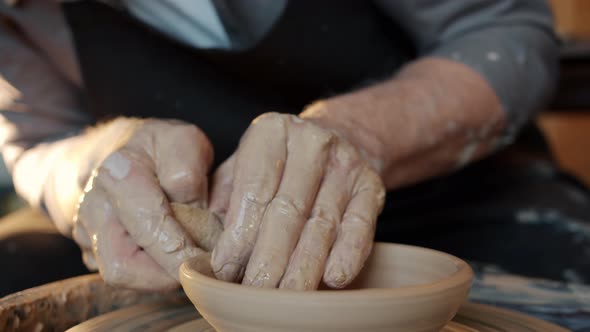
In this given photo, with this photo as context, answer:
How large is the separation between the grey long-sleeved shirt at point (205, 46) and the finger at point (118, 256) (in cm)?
43

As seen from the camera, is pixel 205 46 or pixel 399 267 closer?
pixel 399 267

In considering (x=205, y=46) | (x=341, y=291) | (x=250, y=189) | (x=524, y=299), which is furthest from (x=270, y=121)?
(x=205, y=46)

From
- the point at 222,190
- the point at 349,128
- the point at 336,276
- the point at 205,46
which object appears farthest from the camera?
the point at 205,46

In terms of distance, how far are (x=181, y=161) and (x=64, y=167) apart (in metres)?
0.37

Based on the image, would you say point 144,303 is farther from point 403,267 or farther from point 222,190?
point 403,267

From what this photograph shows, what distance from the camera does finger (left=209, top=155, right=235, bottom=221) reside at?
2.50ft

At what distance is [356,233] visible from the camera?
26.4 inches

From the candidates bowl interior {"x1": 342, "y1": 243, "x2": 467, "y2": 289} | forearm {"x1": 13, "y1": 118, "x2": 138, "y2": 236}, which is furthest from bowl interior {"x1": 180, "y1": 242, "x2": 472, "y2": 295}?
forearm {"x1": 13, "y1": 118, "x2": 138, "y2": 236}

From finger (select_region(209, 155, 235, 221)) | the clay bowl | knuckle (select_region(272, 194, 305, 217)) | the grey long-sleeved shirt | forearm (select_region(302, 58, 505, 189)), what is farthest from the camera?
the grey long-sleeved shirt

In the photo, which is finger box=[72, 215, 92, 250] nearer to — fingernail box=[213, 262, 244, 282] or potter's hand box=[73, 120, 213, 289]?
potter's hand box=[73, 120, 213, 289]

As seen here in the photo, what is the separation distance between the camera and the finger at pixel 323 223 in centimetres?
63

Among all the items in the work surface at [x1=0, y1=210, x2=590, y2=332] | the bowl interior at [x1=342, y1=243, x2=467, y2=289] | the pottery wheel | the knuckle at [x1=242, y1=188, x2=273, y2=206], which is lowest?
the work surface at [x1=0, y1=210, x2=590, y2=332]

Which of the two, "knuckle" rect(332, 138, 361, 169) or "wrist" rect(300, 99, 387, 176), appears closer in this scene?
"knuckle" rect(332, 138, 361, 169)

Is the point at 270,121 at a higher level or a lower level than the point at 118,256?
higher
